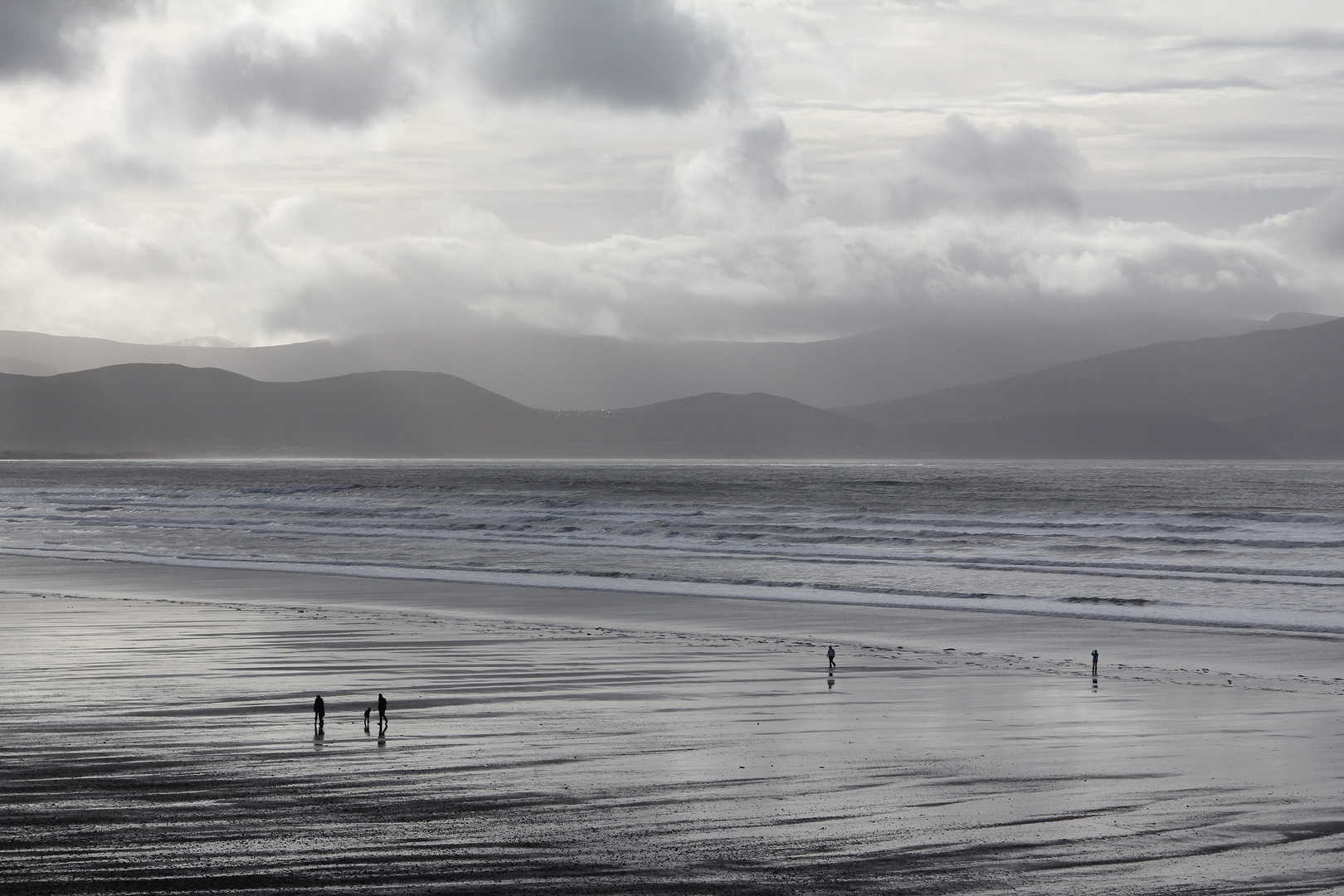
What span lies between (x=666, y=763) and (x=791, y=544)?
41789mm

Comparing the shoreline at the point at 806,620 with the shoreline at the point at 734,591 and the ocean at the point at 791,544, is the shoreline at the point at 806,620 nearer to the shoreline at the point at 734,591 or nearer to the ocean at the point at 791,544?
the shoreline at the point at 734,591

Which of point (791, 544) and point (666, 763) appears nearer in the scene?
point (666, 763)

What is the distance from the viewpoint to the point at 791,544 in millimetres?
57500

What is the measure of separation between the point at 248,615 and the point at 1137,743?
74.8 feet

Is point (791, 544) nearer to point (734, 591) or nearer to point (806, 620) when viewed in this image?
point (734, 591)

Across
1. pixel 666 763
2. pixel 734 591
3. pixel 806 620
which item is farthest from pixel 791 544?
pixel 666 763

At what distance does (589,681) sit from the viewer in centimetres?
2262

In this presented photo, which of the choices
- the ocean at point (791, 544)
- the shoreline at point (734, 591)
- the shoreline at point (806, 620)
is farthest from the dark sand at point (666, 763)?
the ocean at point (791, 544)

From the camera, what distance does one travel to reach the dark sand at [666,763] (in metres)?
12.1

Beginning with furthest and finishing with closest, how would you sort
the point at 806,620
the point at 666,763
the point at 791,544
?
the point at 791,544
the point at 806,620
the point at 666,763

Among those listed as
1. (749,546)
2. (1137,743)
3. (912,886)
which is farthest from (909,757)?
(749,546)

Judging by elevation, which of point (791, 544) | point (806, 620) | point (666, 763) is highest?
point (791, 544)

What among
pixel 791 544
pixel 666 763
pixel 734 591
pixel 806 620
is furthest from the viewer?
pixel 791 544

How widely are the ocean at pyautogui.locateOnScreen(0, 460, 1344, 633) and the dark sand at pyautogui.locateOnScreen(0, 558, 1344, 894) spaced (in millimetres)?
8926
